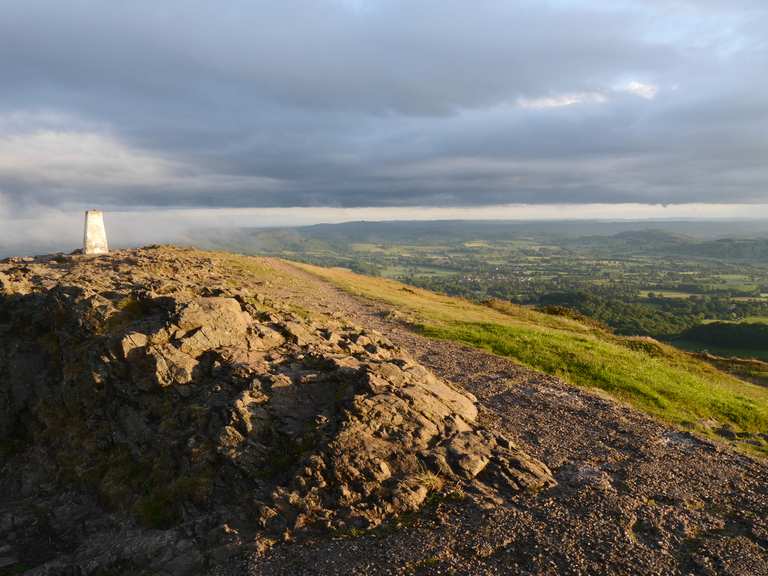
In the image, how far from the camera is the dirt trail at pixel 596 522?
31.6 ft

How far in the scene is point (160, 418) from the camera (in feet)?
47.6

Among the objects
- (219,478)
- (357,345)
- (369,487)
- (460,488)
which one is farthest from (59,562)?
(357,345)

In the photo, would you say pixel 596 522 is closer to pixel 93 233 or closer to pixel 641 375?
pixel 641 375

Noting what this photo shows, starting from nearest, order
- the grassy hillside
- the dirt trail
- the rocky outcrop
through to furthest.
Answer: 1. the dirt trail
2. the rocky outcrop
3. the grassy hillside

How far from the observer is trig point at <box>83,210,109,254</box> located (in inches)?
1641

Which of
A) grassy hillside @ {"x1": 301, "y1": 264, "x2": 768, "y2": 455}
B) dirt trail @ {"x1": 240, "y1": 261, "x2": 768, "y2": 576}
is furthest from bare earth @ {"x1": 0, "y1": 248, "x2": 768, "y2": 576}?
grassy hillside @ {"x1": 301, "y1": 264, "x2": 768, "y2": 455}

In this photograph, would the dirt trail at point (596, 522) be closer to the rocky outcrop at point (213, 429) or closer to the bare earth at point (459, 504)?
the bare earth at point (459, 504)

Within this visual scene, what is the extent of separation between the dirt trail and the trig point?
131ft

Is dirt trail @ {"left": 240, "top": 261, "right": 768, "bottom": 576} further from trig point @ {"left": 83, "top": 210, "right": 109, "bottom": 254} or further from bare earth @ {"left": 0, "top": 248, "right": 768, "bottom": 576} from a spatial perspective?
trig point @ {"left": 83, "top": 210, "right": 109, "bottom": 254}

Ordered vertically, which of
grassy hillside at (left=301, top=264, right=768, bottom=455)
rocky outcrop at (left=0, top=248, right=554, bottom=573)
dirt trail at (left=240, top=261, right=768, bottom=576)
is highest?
rocky outcrop at (left=0, top=248, right=554, bottom=573)

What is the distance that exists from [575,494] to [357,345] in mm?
10279

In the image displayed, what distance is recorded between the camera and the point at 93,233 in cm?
4219

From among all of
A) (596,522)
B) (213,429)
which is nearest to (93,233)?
(213,429)

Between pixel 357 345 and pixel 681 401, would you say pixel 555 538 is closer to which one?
pixel 357 345
